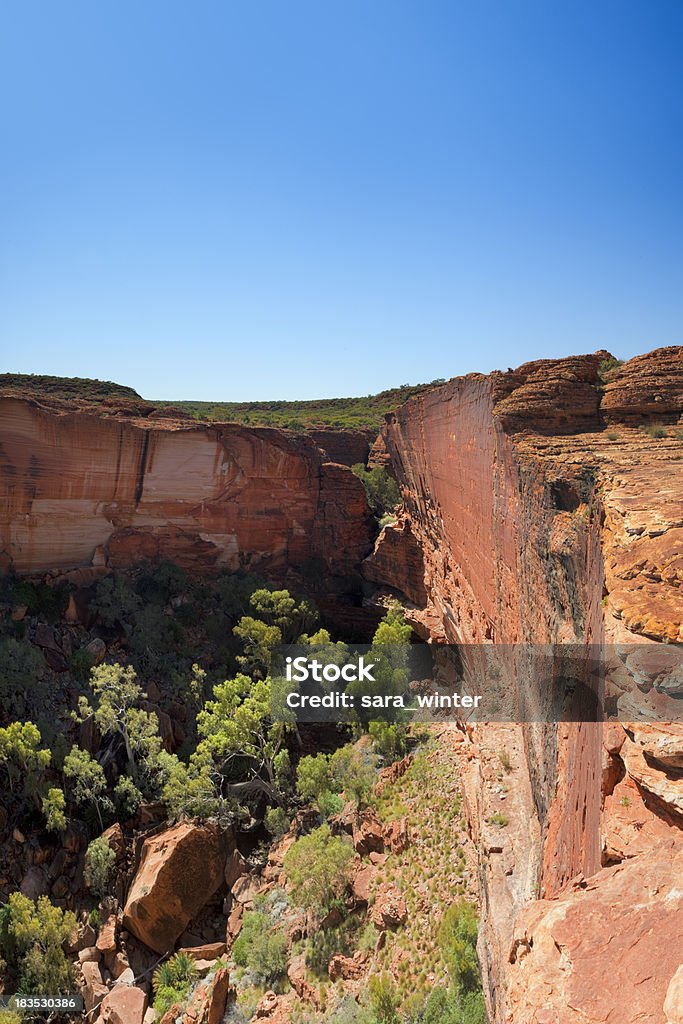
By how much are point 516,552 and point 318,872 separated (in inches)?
308

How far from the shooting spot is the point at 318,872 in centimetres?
1185

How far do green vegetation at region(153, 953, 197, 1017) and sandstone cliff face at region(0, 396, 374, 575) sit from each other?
1377cm

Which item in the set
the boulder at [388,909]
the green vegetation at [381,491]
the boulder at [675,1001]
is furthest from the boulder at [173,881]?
the green vegetation at [381,491]

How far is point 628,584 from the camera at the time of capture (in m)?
5.45

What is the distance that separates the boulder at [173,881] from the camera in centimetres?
1308

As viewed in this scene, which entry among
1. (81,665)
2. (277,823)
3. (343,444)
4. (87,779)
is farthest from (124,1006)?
(343,444)

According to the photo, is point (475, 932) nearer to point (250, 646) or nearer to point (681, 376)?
point (681, 376)

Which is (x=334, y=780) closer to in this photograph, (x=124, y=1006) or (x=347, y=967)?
(x=347, y=967)

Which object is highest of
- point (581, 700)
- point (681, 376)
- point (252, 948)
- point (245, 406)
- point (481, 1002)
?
point (245, 406)

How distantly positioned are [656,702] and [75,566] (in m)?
21.6

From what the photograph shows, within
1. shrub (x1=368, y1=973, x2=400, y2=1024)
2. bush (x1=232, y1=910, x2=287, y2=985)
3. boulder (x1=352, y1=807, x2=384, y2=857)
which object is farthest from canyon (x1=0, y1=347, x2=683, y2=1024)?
bush (x1=232, y1=910, x2=287, y2=985)

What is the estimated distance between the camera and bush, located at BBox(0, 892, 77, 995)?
11477 millimetres

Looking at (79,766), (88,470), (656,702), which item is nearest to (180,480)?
(88,470)
